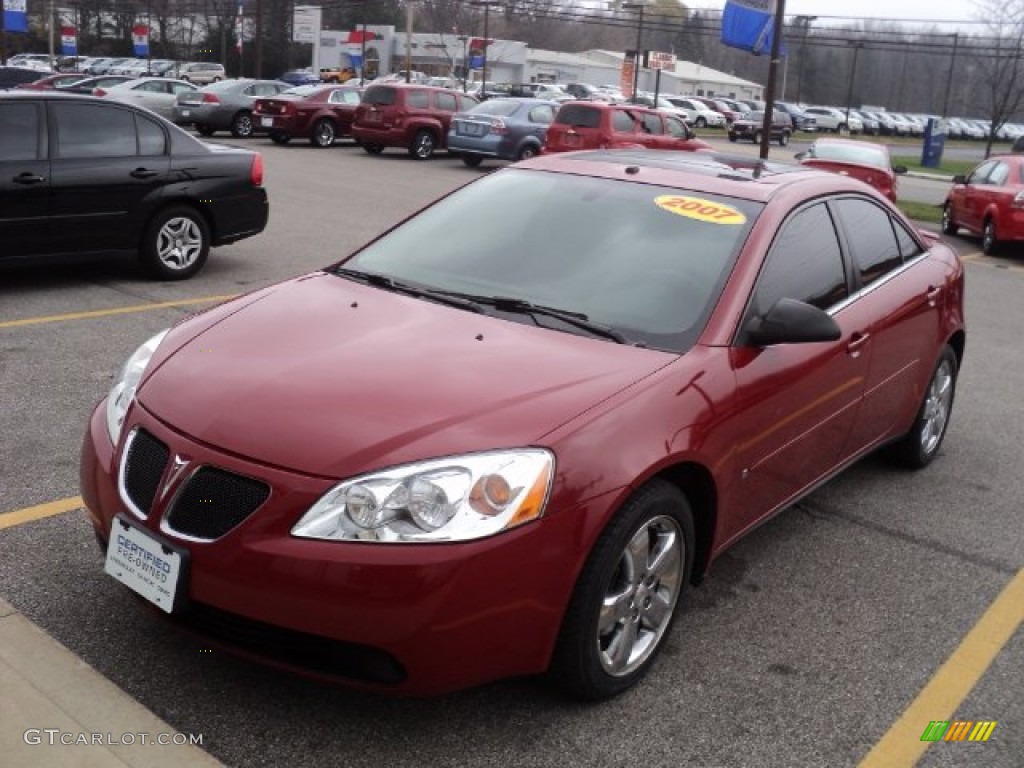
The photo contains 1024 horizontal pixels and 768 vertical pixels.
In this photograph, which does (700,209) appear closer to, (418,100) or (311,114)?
(418,100)

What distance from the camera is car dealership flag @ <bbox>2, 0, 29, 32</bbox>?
33.9m

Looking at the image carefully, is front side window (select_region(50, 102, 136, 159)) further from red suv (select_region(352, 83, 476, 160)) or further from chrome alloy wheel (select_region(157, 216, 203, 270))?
red suv (select_region(352, 83, 476, 160))

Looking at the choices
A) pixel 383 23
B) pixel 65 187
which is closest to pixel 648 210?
pixel 65 187

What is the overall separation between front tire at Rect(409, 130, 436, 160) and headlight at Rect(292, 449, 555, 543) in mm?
22640

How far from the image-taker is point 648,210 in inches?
163

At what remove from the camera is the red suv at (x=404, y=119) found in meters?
24.4

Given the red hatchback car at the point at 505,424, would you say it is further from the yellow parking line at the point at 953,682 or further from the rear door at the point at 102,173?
the rear door at the point at 102,173

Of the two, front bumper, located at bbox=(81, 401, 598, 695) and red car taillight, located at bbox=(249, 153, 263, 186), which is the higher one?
red car taillight, located at bbox=(249, 153, 263, 186)

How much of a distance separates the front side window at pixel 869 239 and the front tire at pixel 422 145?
20.5 metres

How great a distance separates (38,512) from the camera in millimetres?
4238

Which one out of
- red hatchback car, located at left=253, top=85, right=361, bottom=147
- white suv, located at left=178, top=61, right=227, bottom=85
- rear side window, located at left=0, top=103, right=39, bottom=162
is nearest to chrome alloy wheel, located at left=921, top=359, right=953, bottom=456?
rear side window, located at left=0, top=103, right=39, bottom=162

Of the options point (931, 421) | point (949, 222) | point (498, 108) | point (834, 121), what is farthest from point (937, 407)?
point (834, 121)

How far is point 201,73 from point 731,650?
5629 cm

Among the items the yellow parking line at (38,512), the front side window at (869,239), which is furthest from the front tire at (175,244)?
the front side window at (869,239)
